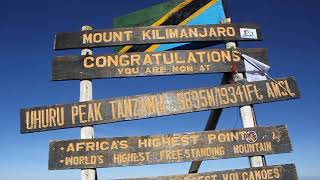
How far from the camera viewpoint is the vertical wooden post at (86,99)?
6508mm

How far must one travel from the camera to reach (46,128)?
22.2 ft

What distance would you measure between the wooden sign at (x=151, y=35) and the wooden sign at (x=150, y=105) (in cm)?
135

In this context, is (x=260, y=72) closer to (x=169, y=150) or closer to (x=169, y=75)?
(x=169, y=75)

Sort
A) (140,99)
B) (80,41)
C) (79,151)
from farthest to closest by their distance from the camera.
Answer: (80,41)
(140,99)
(79,151)

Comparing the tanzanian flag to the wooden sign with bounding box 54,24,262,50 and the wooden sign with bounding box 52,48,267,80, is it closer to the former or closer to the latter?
the wooden sign with bounding box 54,24,262,50

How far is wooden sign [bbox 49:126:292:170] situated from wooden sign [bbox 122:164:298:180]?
0.29 m

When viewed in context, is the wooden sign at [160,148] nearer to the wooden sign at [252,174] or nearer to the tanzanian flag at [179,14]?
the wooden sign at [252,174]

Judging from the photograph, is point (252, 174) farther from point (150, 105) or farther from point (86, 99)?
point (86, 99)

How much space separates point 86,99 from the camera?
7.04m

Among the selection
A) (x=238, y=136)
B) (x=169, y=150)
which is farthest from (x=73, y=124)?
(x=238, y=136)

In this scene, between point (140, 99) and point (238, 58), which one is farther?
point (238, 58)

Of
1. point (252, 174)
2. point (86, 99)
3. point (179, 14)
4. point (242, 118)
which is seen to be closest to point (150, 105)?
point (86, 99)

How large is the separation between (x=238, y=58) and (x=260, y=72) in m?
0.58

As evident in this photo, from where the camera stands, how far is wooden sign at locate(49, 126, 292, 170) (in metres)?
6.52
